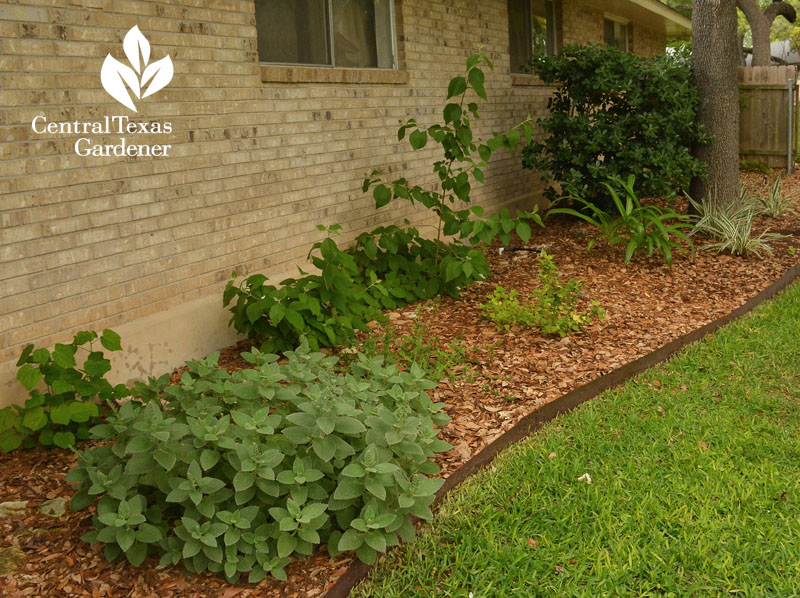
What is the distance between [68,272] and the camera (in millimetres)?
4266

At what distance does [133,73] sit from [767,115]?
11.6 meters

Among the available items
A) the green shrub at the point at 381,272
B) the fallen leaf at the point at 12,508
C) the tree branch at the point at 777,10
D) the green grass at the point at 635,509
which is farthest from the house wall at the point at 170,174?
the tree branch at the point at 777,10

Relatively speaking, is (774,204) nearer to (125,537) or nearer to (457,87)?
(457,87)

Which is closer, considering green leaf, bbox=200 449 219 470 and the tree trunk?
green leaf, bbox=200 449 219 470

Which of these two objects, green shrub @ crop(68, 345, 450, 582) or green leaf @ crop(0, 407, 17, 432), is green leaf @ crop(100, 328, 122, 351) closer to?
green leaf @ crop(0, 407, 17, 432)

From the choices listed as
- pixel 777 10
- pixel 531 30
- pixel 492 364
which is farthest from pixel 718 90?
pixel 777 10

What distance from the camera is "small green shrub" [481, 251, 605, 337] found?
5.66 metres

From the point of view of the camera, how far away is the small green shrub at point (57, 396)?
374 cm

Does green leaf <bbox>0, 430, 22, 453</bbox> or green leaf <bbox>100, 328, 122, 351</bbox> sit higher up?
green leaf <bbox>100, 328, 122, 351</bbox>

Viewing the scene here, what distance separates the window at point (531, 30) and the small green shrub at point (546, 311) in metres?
4.47

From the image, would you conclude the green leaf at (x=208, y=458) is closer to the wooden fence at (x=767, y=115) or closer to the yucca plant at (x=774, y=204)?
the yucca plant at (x=774, y=204)

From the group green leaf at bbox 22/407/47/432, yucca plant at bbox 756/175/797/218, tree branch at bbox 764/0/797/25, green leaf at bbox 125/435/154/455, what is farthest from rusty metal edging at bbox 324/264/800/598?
tree branch at bbox 764/0/797/25

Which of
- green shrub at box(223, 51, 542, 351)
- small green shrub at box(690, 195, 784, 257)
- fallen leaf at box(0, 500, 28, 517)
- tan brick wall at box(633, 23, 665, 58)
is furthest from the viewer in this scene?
tan brick wall at box(633, 23, 665, 58)

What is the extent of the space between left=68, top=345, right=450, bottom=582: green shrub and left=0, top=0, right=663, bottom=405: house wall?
1.24 m
